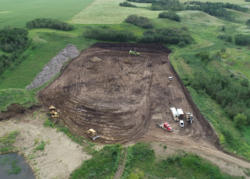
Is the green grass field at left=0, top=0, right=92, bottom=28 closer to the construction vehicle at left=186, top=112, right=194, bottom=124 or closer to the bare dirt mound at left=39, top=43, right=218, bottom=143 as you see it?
the bare dirt mound at left=39, top=43, right=218, bottom=143

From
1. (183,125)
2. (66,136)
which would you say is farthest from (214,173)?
(66,136)

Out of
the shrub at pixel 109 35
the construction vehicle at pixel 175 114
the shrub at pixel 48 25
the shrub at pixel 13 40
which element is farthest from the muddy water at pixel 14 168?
the shrub at pixel 48 25

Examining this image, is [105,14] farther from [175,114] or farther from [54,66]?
[175,114]

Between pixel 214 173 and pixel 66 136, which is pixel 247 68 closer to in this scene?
pixel 214 173

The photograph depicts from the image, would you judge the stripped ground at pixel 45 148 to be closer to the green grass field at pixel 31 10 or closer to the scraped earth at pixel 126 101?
the scraped earth at pixel 126 101

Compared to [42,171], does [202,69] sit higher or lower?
higher

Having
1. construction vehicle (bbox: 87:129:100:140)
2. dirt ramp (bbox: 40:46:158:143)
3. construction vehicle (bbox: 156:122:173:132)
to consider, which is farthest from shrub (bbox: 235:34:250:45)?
construction vehicle (bbox: 87:129:100:140)

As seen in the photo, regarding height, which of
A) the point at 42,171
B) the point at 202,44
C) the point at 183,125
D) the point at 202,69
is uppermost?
A: the point at 202,44
